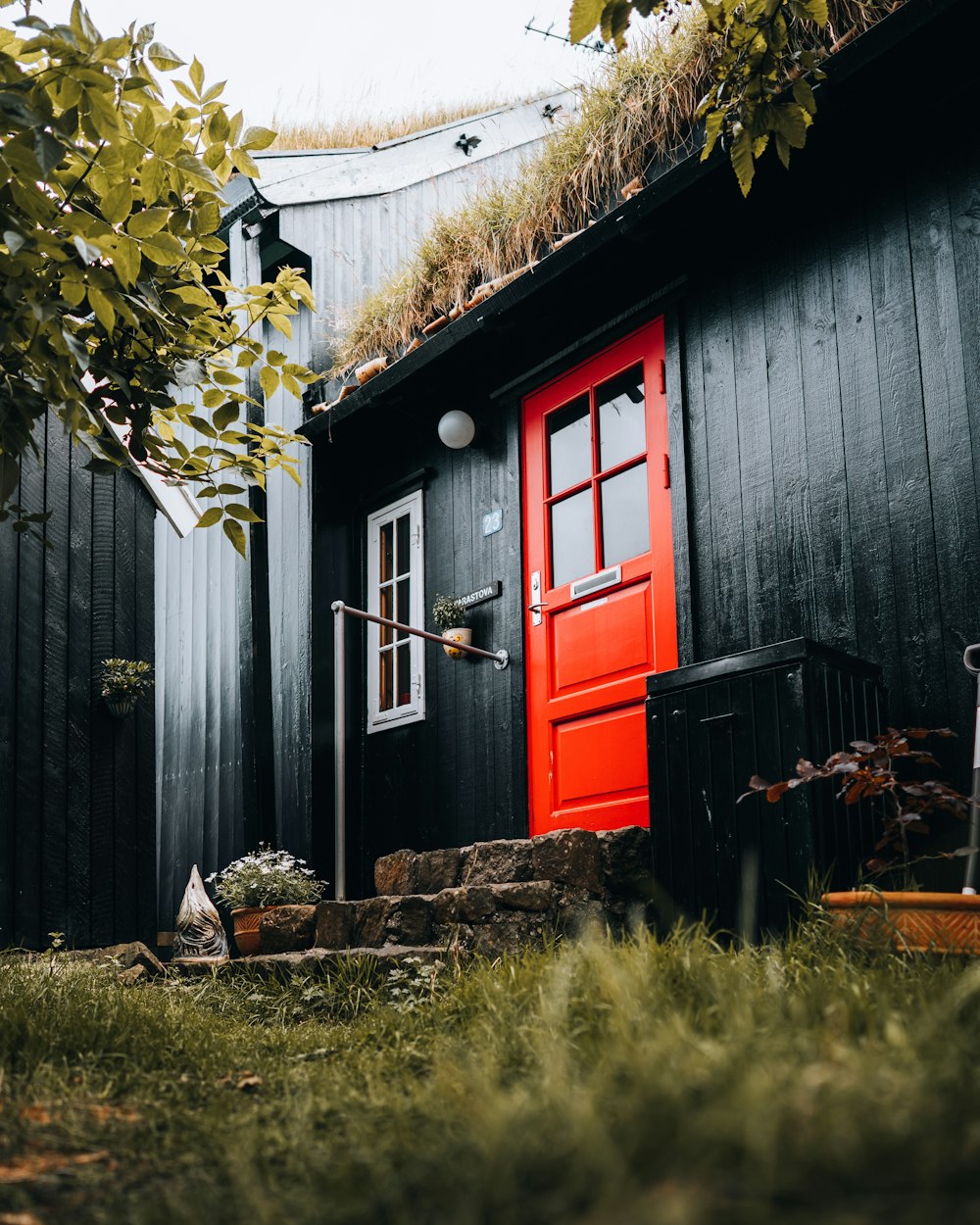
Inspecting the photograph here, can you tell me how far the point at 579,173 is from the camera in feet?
17.0

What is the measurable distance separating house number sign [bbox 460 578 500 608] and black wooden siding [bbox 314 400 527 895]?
0.04 m

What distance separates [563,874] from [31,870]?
2.63 metres

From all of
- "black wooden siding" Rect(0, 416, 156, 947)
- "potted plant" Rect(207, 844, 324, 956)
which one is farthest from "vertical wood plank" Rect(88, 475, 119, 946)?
"potted plant" Rect(207, 844, 324, 956)

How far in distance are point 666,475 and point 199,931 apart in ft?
11.8

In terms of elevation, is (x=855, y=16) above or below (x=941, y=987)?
above

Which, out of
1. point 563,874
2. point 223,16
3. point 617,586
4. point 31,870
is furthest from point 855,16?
point 223,16

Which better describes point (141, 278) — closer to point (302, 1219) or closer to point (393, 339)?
point (302, 1219)

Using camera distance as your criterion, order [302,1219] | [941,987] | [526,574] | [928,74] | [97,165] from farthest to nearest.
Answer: [526,574], [928,74], [97,165], [941,987], [302,1219]

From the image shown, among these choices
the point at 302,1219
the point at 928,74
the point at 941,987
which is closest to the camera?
the point at 302,1219

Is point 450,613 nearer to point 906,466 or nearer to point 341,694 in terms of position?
point 341,694

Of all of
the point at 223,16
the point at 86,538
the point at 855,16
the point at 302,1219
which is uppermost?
the point at 223,16

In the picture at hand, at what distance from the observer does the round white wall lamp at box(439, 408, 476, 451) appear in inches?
234

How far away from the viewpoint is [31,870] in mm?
5215

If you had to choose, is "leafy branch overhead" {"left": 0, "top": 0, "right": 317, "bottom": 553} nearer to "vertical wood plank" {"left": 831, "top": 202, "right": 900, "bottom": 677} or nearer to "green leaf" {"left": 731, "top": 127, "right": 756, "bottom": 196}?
"green leaf" {"left": 731, "top": 127, "right": 756, "bottom": 196}
